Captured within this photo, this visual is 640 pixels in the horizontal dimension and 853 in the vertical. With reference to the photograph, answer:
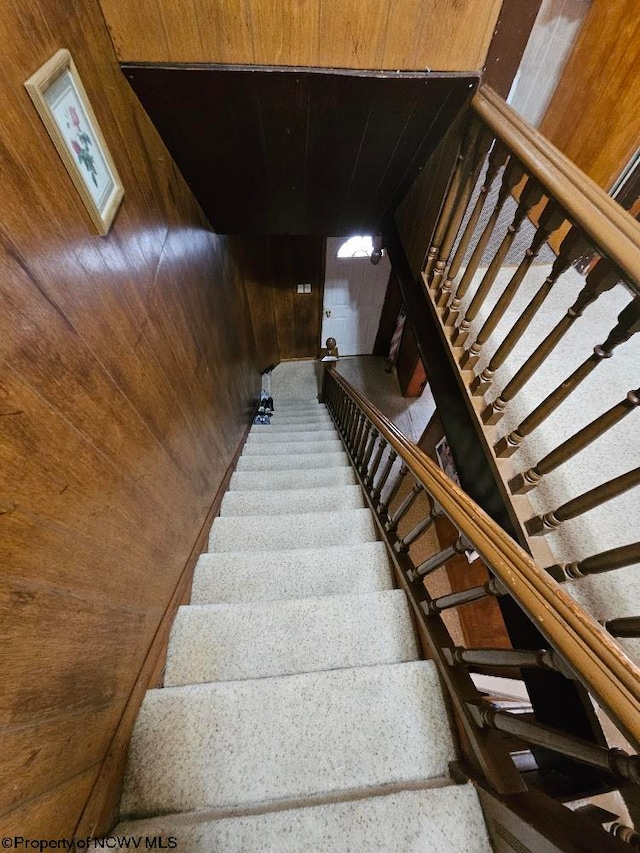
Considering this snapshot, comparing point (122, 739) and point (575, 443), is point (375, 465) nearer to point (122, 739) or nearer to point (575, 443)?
point (575, 443)

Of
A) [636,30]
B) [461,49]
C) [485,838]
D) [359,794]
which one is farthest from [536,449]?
[636,30]

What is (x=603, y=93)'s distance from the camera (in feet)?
6.44

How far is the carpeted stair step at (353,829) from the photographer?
75cm

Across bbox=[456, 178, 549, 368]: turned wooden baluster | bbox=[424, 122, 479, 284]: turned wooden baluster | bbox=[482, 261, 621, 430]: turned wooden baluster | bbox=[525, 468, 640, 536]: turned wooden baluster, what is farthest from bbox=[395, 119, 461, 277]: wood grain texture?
bbox=[525, 468, 640, 536]: turned wooden baluster

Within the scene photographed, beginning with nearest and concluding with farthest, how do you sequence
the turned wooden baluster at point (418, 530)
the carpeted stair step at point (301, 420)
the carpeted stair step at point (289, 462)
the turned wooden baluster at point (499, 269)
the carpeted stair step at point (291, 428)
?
the turned wooden baluster at point (499, 269), the turned wooden baluster at point (418, 530), the carpeted stair step at point (289, 462), the carpeted stair step at point (291, 428), the carpeted stair step at point (301, 420)

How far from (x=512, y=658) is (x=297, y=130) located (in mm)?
1892

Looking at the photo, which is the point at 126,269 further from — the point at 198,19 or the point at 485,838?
the point at 485,838

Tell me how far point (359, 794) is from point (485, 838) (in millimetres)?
297

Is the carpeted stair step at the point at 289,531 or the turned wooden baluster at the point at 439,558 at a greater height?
the carpeted stair step at the point at 289,531

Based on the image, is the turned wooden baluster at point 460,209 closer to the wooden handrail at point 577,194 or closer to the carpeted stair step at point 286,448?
the wooden handrail at point 577,194

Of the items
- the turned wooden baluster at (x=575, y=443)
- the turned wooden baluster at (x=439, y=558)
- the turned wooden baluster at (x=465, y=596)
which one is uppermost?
the turned wooden baluster at (x=575, y=443)

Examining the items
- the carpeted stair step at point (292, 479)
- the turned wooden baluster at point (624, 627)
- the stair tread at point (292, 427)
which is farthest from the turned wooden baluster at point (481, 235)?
the stair tread at point (292, 427)

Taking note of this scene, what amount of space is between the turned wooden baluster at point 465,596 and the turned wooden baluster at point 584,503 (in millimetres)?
246

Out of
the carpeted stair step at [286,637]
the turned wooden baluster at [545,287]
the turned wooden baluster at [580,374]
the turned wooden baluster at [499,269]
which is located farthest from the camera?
the carpeted stair step at [286,637]
